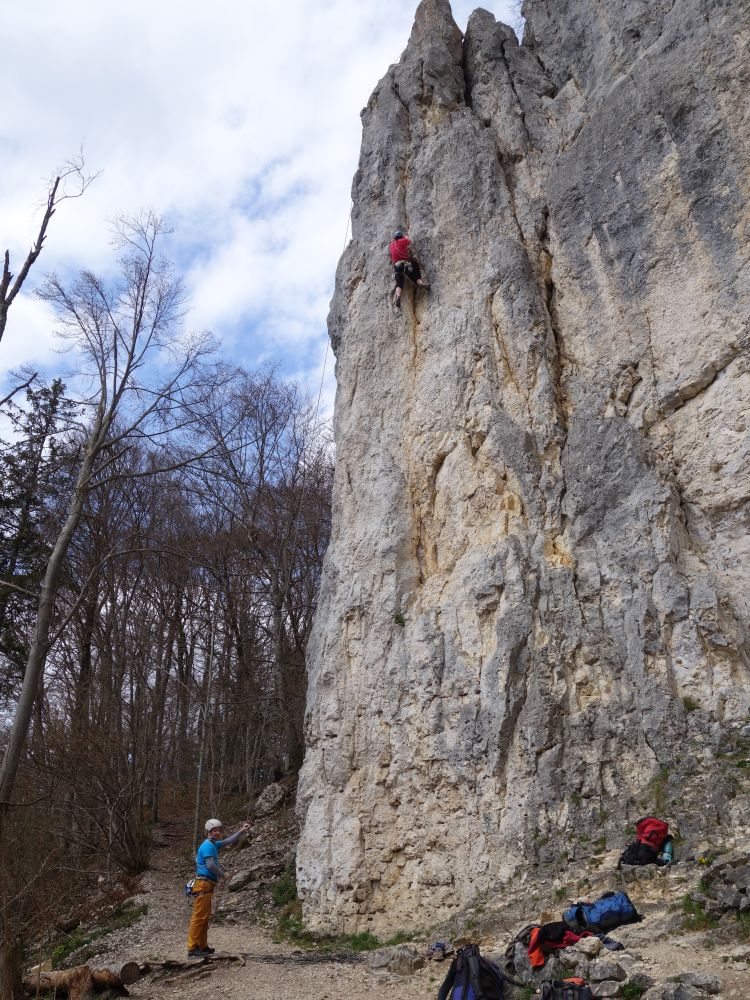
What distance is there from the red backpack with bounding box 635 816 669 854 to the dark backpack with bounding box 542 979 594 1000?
223 cm

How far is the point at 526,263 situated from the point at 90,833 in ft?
39.6

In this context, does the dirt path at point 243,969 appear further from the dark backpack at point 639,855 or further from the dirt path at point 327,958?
the dark backpack at point 639,855

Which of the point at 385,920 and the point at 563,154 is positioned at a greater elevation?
the point at 563,154

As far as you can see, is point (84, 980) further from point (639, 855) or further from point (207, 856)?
point (639, 855)

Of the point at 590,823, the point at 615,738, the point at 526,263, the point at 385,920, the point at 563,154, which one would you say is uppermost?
the point at 563,154

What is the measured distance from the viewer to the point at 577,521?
29.7ft

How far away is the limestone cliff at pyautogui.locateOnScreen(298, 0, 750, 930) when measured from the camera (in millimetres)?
7840

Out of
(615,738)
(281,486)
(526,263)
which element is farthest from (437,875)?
A: (281,486)

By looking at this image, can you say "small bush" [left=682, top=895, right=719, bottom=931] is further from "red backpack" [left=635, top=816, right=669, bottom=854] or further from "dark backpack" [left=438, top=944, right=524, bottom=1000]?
"dark backpack" [left=438, top=944, right=524, bottom=1000]

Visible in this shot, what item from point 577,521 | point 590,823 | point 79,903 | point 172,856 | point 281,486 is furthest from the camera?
point 281,486

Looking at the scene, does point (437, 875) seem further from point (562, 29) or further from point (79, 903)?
point (562, 29)

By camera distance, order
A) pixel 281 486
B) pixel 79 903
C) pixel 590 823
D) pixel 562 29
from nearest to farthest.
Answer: pixel 590 823 < pixel 79 903 < pixel 562 29 < pixel 281 486


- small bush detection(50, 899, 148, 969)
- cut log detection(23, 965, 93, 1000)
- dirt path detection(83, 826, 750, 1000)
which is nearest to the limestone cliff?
dirt path detection(83, 826, 750, 1000)

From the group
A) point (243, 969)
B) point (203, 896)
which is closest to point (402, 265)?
point (203, 896)
